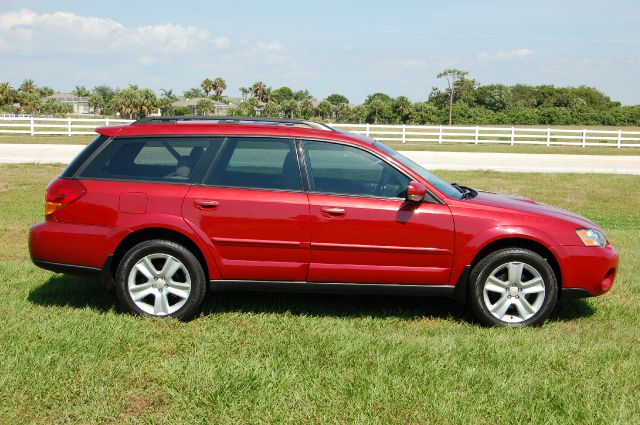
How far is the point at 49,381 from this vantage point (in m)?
4.04

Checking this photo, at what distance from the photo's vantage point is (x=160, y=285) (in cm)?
531

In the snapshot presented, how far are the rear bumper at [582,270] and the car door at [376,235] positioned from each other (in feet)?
3.01

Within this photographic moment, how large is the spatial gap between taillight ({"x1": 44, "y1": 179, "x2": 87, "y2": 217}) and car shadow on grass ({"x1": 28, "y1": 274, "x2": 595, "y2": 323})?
2.79 ft

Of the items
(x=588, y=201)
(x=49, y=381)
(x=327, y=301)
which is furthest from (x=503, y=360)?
(x=588, y=201)

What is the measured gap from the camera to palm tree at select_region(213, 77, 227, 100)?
123375mm

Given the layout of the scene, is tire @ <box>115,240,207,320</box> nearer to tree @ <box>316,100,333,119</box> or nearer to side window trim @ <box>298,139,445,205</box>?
side window trim @ <box>298,139,445,205</box>

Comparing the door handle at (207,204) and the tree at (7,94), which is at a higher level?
the tree at (7,94)

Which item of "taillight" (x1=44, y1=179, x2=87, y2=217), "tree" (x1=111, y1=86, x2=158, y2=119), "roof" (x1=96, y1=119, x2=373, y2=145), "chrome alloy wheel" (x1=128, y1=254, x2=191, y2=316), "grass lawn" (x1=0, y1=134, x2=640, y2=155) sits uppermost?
"tree" (x1=111, y1=86, x2=158, y2=119)

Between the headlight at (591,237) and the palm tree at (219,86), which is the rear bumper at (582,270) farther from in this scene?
the palm tree at (219,86)

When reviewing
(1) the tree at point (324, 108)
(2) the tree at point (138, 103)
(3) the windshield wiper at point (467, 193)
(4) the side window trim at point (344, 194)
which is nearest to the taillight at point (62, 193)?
(4) the side window trim at point (344, 194)

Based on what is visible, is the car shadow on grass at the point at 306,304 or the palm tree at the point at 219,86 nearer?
the car shadow on grass at the point at 306,304

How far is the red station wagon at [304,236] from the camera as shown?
5238mm

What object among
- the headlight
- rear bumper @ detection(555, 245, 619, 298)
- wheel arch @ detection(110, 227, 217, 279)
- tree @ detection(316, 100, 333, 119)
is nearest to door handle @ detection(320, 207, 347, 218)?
wheel arch @ detection(110, 227, 217, 279)

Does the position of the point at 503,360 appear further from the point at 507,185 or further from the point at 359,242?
the point at 507,185
